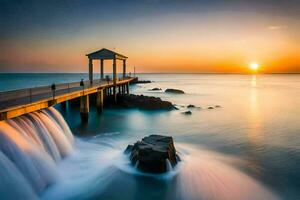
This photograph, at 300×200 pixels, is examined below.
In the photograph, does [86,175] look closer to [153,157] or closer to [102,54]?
[153,157]

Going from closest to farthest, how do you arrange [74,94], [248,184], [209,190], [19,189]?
[19,189]
[209,190]
[248,184]
[74,94]

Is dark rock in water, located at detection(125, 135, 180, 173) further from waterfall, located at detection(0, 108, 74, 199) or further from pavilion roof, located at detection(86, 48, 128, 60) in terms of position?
pavilion roof, located at detection(86, 48, 128, 60)

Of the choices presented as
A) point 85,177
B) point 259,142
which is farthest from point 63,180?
point 259,142

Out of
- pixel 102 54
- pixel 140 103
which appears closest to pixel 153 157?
pixel 140 103

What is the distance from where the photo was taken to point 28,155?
9.71 m

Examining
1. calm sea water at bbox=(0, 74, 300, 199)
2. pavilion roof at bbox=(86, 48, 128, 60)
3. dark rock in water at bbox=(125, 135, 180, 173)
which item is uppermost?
pavilion roof at bbox=(86, 48, 128, 60)

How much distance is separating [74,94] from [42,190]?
9196mm

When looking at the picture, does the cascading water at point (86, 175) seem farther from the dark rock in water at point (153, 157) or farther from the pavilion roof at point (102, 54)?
the pavilion roof at point (102, 54)

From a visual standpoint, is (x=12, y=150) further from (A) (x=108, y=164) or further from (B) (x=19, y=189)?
(A) (x=108, y=164)

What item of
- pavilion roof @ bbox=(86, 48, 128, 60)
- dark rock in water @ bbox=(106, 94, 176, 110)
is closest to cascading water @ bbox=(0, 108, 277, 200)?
pavilion roof @ bbox=(86, 48, 128, 60)

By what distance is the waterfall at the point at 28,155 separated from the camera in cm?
828

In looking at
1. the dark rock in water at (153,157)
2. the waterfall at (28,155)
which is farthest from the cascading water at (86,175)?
the dark rock in water at (153,157)

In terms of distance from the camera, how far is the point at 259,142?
59.7 feet

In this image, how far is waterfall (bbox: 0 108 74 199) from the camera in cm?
828
